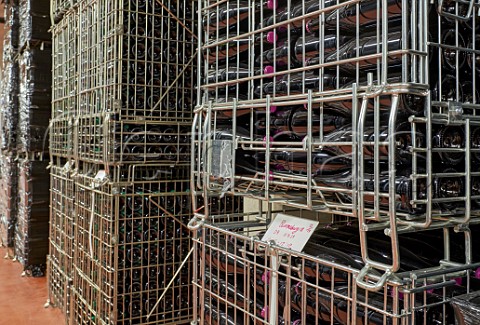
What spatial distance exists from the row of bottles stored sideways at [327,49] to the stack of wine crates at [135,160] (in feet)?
3.00

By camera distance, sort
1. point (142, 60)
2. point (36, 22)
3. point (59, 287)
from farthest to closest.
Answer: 1. point (36, 22)
2. point (59, 287)
3. point (142, 60)

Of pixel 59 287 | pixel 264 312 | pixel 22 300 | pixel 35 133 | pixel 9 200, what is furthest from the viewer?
pixel 9 200

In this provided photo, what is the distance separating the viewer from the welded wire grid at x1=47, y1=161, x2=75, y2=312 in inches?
106

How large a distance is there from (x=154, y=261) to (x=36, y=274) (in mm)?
2069

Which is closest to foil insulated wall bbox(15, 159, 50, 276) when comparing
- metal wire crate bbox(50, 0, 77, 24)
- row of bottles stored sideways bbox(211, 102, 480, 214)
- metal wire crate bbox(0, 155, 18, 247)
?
metal wire crate bbox(0, 155, 18, 247)

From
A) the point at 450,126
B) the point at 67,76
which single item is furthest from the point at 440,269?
the point at 67,76

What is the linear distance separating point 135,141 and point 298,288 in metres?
1.32

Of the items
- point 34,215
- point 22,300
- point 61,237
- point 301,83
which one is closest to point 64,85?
point 61,237

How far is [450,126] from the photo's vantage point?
2.64 feet

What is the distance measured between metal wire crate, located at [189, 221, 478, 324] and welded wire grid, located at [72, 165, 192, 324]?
2.85 ft

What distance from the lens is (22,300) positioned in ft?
10.7

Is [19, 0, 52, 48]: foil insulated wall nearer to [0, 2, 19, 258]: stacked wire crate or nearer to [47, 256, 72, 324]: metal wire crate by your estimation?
[0, 2, 19, 258]: stacked wire crate

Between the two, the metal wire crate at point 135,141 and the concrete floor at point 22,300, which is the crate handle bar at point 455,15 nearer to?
the metal wire crate at point 135,141

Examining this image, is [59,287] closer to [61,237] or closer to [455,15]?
[61,237]
